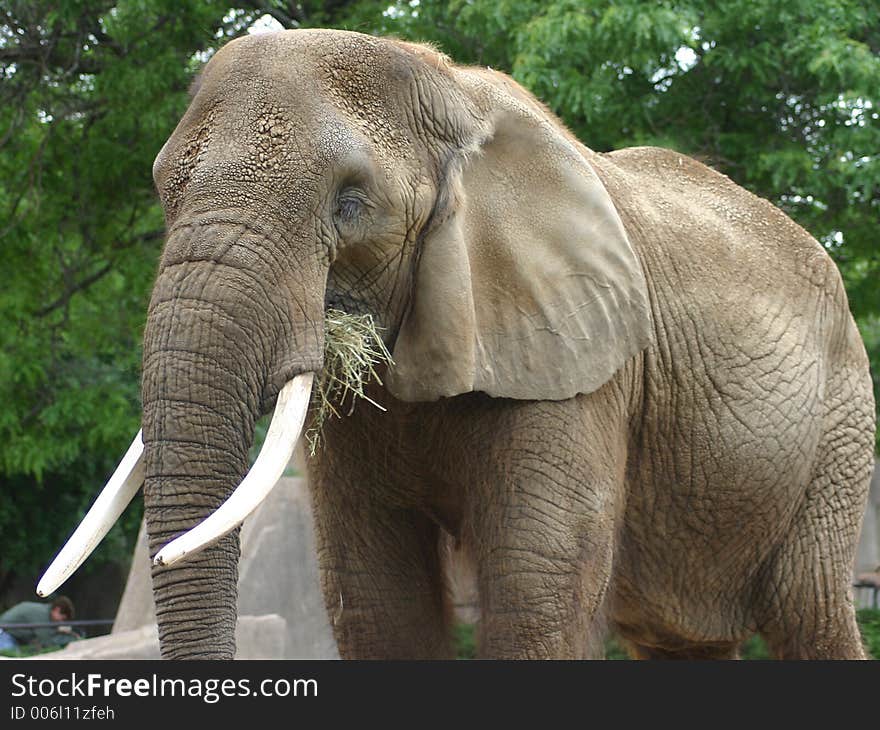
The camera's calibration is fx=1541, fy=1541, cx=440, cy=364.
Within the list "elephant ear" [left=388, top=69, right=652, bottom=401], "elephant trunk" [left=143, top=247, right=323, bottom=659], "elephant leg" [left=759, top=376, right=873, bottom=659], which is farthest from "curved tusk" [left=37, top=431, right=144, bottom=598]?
"elephant leg" [left=759, top=376, right=873, bottom=659]

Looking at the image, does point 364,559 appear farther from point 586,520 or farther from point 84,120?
point 84,120

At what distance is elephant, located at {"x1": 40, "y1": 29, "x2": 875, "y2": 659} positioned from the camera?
375 centimetres

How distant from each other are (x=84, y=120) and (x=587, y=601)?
264 inches

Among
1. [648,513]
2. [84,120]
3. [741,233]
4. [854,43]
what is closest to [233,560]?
[648,513]

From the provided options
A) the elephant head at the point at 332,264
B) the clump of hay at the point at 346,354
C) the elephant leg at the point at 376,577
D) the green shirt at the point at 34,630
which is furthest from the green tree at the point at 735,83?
the green shirt at the point at 34,630

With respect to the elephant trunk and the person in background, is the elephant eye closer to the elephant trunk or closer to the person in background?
the elephant trunk

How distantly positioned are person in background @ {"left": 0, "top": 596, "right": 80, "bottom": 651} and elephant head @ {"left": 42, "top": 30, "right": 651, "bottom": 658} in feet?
22.9

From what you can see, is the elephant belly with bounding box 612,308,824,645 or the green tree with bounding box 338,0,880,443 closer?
the elephant belly with bounding box 612,308,824,645

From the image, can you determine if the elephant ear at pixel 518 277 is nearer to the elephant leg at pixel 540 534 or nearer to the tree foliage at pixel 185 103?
the elephant leg at pixel 540 534

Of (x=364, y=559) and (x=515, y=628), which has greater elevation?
(x=364, y=559)

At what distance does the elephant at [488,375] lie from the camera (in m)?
3.75

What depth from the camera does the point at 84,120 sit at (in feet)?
33.2

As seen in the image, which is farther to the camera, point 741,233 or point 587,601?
point 741,233

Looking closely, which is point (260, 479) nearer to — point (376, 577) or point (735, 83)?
point (376, 577)
